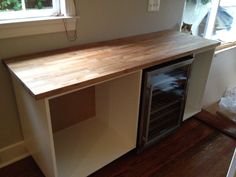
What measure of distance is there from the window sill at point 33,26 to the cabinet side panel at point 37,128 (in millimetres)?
274

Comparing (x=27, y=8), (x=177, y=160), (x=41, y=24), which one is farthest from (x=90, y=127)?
(x=27, y=8)

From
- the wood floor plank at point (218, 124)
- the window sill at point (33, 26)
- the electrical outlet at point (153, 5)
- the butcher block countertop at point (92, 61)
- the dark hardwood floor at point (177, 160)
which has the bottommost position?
the dark hardwood floor at point (177, 160)

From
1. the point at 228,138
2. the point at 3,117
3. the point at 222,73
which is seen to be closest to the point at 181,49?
the point at 228,138

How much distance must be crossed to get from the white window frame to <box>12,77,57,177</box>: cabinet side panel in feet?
0.92

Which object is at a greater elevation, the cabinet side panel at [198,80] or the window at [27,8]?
the window at [27,8]

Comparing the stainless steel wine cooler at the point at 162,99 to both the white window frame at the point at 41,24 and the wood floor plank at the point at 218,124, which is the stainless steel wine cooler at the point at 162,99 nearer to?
the wood floor plank at the point at 218,124

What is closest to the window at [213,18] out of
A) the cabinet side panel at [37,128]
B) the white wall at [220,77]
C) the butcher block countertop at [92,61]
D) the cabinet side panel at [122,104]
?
the white wall at [220,77]

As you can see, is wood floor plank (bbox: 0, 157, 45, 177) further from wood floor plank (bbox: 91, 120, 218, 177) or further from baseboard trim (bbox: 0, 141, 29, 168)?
wood floor plank (bbox: 91, 120, 218, 177)

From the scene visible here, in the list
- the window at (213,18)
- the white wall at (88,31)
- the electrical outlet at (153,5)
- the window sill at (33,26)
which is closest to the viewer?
the window sill at (33,26)

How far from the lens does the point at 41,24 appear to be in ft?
4.58

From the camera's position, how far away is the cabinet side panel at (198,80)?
6.47ft

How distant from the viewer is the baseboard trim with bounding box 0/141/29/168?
5.21ft

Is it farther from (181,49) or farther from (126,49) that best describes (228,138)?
(126,49)

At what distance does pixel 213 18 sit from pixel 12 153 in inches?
101
